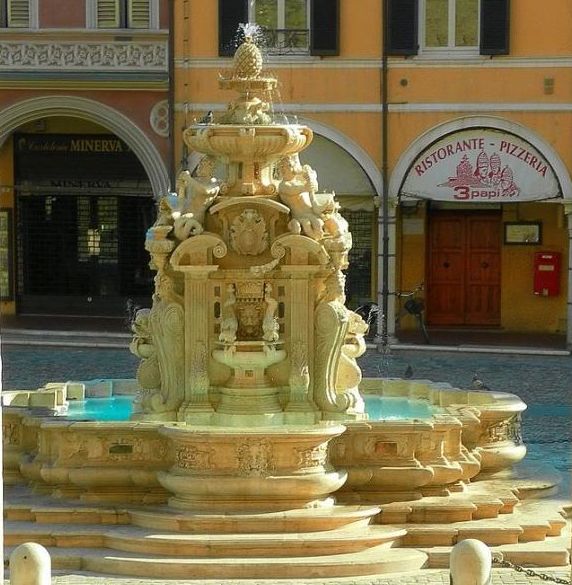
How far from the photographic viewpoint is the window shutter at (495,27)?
32219 millimetres

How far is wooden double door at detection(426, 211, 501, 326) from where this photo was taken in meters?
34.7

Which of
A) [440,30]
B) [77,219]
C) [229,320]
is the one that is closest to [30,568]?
[229,320]

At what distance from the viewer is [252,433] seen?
16500 millimetres

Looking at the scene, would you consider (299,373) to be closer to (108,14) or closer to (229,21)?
(229,21)

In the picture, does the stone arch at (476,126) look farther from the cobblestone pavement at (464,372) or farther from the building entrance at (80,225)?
the building entrance at (80,225)

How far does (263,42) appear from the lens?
107 ft

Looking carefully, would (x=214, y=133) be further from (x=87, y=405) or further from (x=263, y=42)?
(x=263, y=42)

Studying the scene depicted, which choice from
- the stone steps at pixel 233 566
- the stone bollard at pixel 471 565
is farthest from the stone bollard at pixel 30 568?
the stone steps at pixel 233 566

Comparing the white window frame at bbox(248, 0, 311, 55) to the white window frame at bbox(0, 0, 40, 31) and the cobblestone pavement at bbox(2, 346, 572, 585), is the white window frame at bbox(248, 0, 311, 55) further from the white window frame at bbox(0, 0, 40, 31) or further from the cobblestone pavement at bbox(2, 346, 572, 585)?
the cobblestone pavement at bbox(2, 346, 572, 585)

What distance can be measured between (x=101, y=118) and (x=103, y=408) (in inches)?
520

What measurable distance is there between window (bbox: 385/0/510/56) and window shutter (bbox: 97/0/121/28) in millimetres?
4188

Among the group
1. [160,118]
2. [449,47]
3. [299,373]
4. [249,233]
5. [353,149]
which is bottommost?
[299,373]

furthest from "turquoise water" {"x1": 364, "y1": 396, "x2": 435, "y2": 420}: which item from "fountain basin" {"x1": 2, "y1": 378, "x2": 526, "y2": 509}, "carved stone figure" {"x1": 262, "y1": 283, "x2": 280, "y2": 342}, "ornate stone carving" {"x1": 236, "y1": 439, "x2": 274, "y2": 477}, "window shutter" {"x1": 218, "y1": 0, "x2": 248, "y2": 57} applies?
"window shutter" {"x1": 218, "y1": 0, "x2": 248, "y2": 57}

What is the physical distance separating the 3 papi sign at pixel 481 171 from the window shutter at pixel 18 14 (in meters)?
6.39
